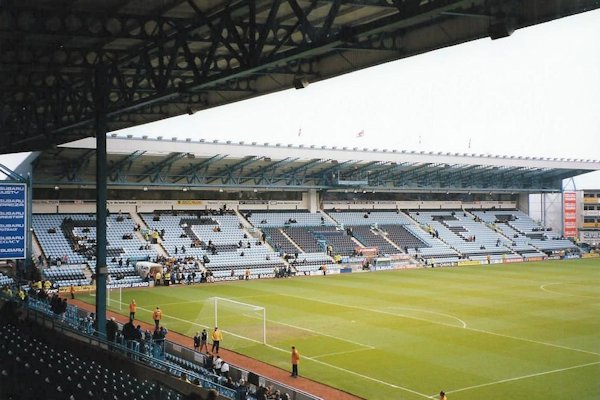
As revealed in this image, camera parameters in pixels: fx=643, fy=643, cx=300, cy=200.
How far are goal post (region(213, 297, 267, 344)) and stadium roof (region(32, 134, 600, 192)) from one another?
16.0 meters

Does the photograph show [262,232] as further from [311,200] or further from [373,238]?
[373,238]

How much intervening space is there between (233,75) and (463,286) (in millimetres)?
35128

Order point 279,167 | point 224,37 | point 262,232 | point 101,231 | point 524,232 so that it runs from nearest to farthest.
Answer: point 224,37 < point 101,231 < point 279,167 < point 262,232 < point 524,232

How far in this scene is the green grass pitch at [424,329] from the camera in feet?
66.2

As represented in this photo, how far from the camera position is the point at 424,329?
28.5 metres

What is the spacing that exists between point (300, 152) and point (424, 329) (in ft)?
88.5

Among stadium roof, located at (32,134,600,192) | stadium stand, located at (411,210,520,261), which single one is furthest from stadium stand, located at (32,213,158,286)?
stadium stand, located at (411,210,520,261)

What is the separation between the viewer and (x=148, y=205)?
5597cm

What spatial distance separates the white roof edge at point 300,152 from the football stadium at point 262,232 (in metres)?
0.17

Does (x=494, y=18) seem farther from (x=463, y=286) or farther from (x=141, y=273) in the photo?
(x=141, y=273)

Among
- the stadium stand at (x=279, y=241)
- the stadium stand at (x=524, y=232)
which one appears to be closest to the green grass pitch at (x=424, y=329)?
the stadium stand at (x=279, y=241)

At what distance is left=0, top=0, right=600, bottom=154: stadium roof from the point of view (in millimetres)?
9828

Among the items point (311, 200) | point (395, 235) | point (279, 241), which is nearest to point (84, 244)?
point (279, 241)

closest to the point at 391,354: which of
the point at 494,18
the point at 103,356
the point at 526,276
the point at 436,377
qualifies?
the point at 436,377
